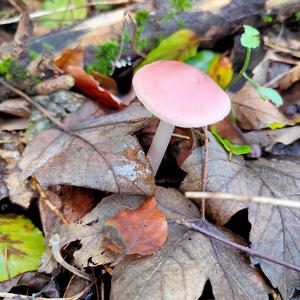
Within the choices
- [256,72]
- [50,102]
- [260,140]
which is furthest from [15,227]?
[256,72]

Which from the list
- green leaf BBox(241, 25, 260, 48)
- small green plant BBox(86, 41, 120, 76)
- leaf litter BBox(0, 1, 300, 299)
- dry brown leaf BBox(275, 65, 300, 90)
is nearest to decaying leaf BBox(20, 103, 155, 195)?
leaf litter BBox(0, 1, 300, 299)

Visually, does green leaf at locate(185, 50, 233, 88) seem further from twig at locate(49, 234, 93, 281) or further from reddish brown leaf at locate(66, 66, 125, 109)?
twig at locate(49, 234, 93, 281)

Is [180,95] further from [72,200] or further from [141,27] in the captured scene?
[141,27]

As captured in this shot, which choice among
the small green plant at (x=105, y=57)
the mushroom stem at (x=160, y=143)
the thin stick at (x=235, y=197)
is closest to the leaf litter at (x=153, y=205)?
the mushroom stem at (x=160, y=143)

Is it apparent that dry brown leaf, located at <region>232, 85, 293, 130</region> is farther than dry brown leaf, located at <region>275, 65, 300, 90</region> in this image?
No

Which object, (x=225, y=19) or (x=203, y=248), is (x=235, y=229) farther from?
(x=225, y=19)

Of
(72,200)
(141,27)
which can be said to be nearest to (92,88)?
(141,27)
